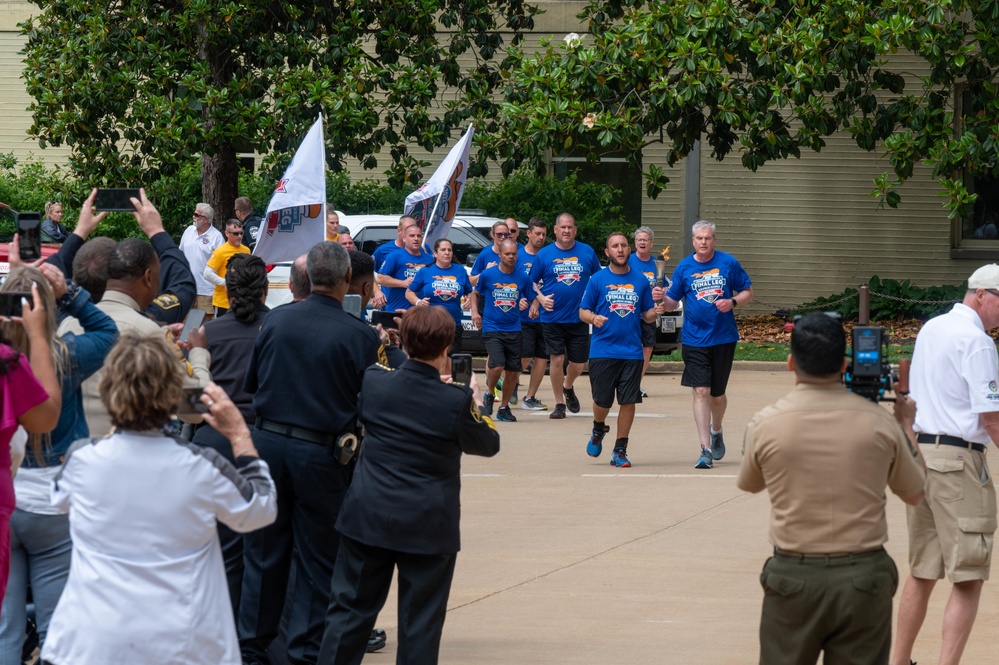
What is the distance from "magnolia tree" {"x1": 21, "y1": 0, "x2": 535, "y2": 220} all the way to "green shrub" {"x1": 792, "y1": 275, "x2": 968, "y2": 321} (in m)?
6.77

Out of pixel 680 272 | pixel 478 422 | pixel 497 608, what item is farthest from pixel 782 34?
pixel 478 422

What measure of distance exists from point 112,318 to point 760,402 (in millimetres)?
11153

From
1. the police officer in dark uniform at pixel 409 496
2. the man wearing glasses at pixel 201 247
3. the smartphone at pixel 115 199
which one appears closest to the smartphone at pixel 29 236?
the smartphone at pixel 115 199

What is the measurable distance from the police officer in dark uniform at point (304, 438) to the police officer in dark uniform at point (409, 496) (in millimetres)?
420

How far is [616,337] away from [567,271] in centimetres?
295

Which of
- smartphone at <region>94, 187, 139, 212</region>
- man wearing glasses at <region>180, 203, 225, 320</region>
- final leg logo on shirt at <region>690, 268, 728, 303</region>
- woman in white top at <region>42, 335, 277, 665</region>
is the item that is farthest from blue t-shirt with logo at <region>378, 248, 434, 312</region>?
woman in white top at <region>42, 335, 277, 665</region>

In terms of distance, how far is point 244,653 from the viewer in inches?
248

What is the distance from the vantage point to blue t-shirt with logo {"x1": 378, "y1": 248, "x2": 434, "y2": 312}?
46.5 ft

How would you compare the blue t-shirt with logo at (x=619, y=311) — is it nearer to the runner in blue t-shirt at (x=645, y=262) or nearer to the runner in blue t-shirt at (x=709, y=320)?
the runner in blue t-shirt at (x=709, y=320)

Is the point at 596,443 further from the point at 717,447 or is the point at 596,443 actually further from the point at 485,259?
the point at 485,259

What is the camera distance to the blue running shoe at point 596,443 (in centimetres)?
1210

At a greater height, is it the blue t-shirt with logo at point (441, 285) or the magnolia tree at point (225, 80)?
the magnolia tree at point (225, 80)

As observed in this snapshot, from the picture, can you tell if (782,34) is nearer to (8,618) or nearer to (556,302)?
(556,302)

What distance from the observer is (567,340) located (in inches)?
594
